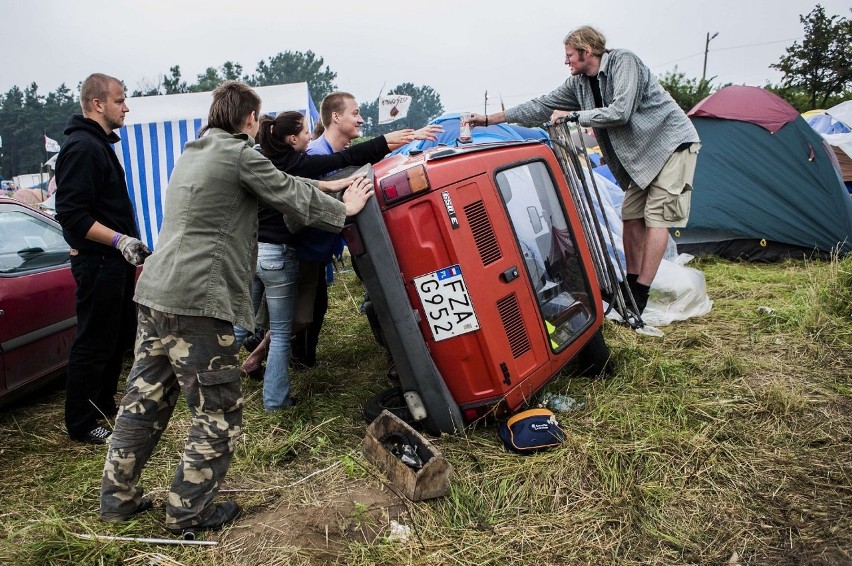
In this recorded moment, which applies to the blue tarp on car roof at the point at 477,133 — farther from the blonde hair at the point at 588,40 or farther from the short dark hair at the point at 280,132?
the short dark hair at the point at 280,132

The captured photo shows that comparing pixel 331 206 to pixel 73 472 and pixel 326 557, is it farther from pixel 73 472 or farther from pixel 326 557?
pixel 73 472

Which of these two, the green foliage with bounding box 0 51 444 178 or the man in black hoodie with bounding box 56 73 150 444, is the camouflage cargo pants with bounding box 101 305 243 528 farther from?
the green foliage with bounding box 0 51 444 178

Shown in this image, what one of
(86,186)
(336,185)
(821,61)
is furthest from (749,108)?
(821,61)

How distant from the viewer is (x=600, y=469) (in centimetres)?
257

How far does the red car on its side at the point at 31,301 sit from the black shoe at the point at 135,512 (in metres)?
1.46

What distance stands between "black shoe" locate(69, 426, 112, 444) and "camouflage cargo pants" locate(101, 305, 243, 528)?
3.16 ft

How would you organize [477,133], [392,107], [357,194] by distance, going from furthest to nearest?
1. [392,107]
2. [477,133]
3. [357,194]

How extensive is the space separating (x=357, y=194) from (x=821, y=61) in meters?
26.0

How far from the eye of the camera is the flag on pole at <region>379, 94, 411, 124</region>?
10461 mm

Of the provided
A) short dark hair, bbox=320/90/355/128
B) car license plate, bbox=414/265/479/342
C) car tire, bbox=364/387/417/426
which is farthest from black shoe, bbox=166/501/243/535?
short dark hair, bbox=320/90/355/128

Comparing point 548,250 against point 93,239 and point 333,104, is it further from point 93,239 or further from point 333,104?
point 93,239

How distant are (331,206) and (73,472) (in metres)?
1.85

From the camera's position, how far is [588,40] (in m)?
4.30

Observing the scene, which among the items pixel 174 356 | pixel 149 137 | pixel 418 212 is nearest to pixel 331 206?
pixel 418 212
